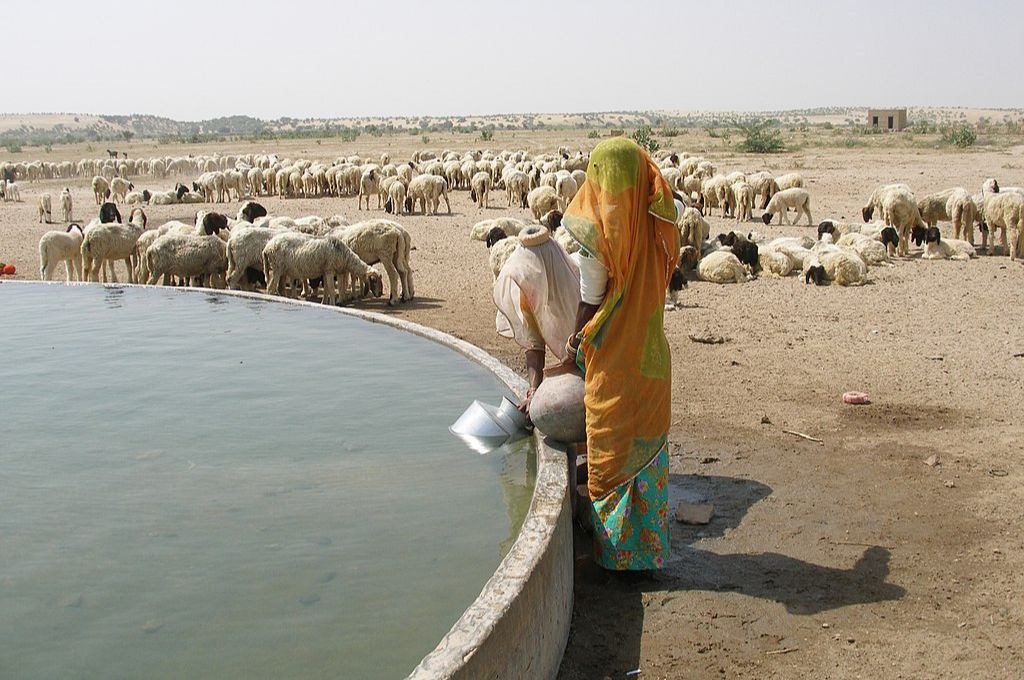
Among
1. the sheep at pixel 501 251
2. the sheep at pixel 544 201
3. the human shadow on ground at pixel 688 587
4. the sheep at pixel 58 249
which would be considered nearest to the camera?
the human shadow on ground at pixel 688 587

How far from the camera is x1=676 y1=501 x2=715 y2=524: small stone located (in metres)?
5.82

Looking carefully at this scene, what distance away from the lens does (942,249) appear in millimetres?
16141

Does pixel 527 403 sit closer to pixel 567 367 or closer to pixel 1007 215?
pixel 567 367

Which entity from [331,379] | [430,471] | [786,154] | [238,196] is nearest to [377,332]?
[331,379]

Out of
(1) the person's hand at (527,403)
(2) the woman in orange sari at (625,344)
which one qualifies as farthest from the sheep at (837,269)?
(2) the woman in orange sari at (625,344)

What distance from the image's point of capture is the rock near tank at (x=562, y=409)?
4.91 metres

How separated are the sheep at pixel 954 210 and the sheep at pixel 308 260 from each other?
11.1 m

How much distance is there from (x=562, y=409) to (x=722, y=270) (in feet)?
32.1

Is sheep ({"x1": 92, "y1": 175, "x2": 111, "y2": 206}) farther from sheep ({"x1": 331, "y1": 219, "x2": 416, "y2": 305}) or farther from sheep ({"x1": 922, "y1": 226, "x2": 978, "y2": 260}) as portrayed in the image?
sheep ({"x1": 922, "y1": 226, "x2": 978, "y2": 260})

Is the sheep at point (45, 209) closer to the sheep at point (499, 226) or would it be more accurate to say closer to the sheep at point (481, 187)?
the sheep at point (481, 187)

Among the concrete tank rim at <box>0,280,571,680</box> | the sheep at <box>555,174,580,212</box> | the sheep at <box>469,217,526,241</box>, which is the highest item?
the sheep at <box>555,174,580,212</box>

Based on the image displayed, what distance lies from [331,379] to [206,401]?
0.92 m

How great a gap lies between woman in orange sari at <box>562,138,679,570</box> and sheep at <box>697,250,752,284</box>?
979cm

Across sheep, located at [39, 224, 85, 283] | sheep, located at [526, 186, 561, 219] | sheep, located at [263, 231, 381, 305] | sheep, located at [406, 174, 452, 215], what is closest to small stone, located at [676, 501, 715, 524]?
sheep, located at [263, 231, 381, 305]
